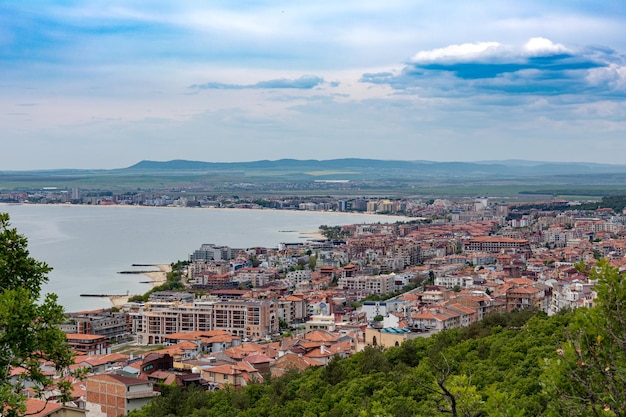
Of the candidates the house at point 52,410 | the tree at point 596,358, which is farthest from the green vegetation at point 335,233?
the tree at point 596,358

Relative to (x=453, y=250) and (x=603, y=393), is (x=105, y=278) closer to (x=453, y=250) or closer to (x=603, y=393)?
(x=453, y=250)

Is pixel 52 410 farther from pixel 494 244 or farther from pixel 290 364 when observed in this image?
pixel 494 244

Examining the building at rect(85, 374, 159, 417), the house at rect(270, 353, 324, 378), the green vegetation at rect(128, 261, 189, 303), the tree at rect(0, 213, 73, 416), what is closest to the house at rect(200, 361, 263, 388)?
the house at rect(270, 353, 324, 378)

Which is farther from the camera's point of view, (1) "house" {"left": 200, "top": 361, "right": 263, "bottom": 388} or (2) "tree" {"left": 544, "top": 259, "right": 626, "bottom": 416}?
(1) "house" {"left": 200, "top": 361, "right": 263, "bottom": 388}

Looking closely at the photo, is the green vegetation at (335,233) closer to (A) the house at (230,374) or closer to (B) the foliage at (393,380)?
(A) the house at (230,374)

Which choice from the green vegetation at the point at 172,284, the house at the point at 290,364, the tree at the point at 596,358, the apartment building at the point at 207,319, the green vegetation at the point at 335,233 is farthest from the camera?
the green vegetation at the point at 335,233

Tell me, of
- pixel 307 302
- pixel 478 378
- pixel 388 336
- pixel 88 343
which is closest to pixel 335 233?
pixel 307 302

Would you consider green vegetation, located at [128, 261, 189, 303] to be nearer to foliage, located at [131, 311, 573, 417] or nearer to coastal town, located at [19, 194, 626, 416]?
coastal town, located at [19, 194, 626, 416]
